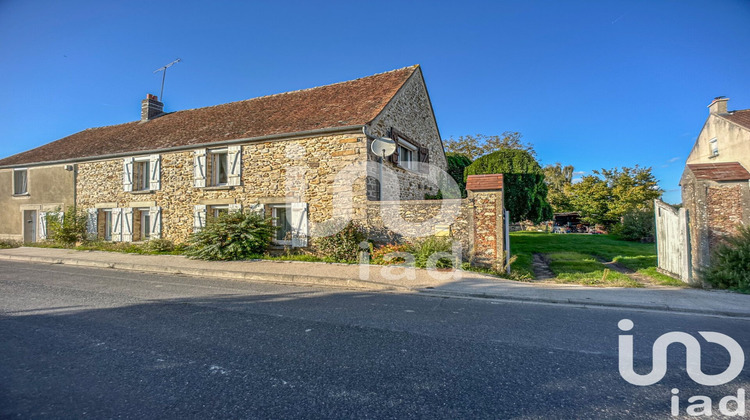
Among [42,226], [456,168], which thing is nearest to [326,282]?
[456,168]

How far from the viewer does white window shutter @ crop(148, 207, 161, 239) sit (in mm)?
13605

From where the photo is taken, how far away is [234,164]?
40.6 ft

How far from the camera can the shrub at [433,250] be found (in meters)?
8.71

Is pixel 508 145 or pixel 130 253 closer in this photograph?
pixel 130 253

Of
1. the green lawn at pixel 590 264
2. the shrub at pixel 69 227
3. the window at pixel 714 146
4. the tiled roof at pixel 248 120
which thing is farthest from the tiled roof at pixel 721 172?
the shrub at pixel 69 227

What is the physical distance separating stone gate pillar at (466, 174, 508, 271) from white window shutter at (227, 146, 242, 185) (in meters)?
8.22

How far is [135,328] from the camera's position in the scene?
432 cm

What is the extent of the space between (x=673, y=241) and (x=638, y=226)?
11841 millimetres

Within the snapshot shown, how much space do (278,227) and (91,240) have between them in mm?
→ 9781

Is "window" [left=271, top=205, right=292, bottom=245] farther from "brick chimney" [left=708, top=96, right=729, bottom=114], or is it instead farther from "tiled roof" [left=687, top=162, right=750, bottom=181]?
"brick chimney" [left=708, top=96, right=729, bottom=114]

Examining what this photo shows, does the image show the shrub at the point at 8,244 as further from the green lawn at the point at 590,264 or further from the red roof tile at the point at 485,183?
the green lawn at the point at 590,264

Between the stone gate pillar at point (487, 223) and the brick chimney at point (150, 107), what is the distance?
18038 millimetres

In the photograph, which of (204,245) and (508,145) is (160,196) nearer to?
(204,245)

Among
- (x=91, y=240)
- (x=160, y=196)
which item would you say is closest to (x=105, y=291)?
(x=160, y=196)
